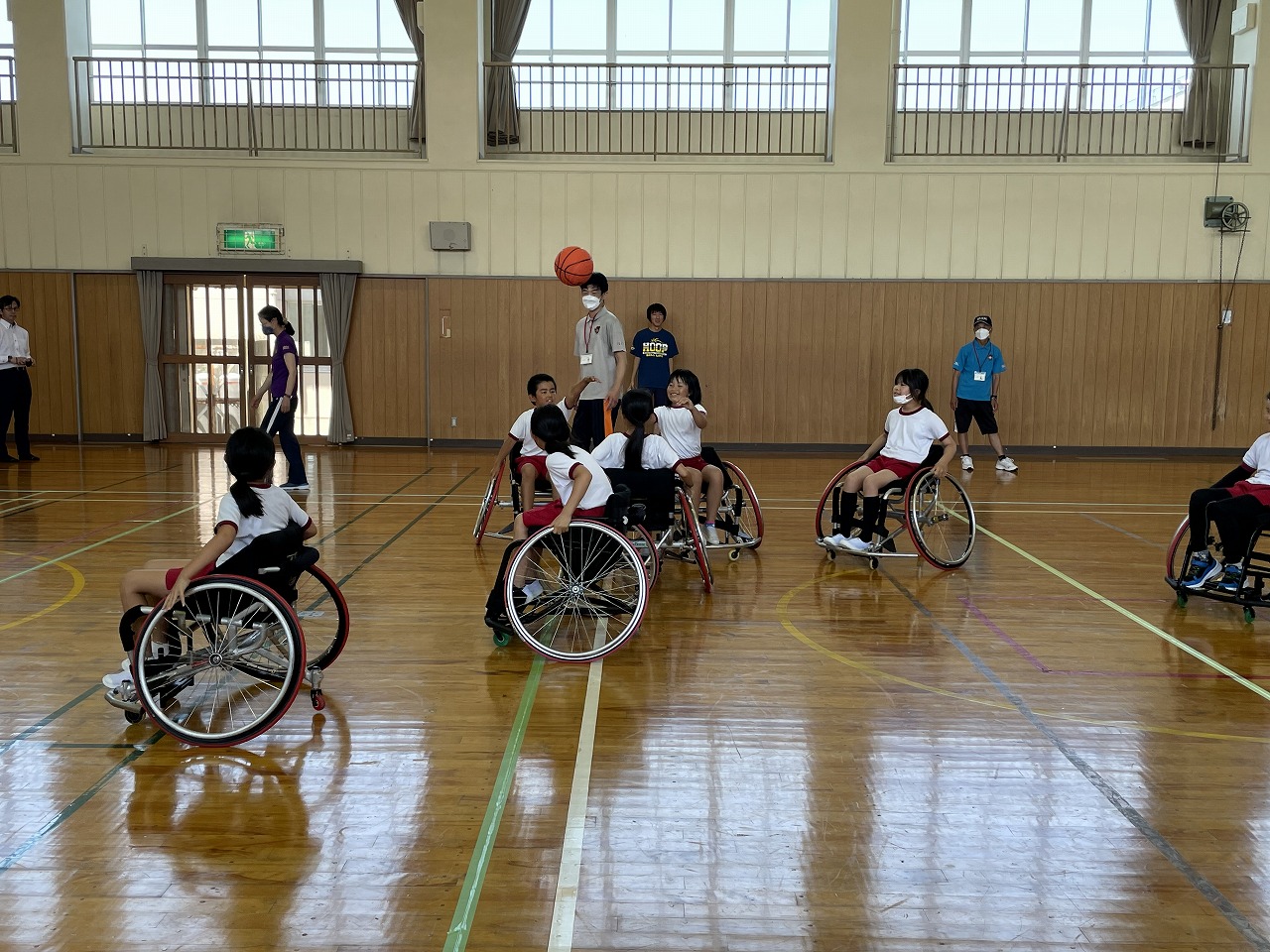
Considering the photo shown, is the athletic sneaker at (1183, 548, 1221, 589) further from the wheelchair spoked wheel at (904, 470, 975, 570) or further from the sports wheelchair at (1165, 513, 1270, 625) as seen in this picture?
the wheelchair spoked wheel at (904, 470, 975, 570)

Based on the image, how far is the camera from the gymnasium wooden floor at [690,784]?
2.05m

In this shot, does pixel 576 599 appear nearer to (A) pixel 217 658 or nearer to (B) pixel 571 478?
(B) pixel 571 478

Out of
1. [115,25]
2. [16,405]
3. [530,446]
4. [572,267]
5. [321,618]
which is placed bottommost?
[321,618]

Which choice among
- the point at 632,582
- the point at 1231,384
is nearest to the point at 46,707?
the point at 632,582

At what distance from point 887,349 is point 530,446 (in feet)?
20.1

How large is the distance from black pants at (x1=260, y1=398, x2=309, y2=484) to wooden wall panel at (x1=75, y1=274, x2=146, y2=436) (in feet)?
13.7

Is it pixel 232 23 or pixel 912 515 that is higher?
pixel 232 23

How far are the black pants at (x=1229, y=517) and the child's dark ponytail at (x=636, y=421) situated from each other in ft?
7.76

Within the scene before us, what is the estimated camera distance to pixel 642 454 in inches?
179

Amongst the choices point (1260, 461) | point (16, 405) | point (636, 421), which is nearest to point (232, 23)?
point (16, 405)

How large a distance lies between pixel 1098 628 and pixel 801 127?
7.69 meters

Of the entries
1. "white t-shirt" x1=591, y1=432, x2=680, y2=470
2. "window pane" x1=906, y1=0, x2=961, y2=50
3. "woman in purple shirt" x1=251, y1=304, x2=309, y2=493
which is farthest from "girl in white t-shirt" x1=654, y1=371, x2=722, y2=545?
"window pane" x1=906, y1=0, x2=961, y2=50

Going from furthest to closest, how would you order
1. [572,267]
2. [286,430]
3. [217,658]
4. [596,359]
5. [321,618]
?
[286,430]
[572,267]
[596,359]
[321,618]
[217,658]

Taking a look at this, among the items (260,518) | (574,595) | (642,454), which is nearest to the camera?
(260,518)
